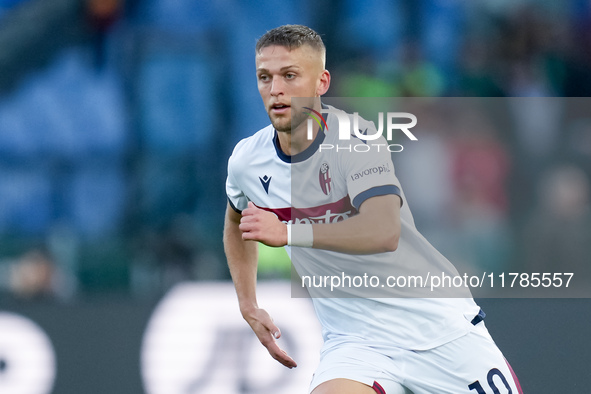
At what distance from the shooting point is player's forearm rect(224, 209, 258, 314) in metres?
3.89

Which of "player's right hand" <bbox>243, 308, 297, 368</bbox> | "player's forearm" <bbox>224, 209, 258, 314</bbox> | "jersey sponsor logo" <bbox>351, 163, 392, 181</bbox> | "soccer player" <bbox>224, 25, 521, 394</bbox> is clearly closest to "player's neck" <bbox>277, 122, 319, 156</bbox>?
"soccer player" <bbox>224, 25, 521, 394</bbox>

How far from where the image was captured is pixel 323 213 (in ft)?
11.9

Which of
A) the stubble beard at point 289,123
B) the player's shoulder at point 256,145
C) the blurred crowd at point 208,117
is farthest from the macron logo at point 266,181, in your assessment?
the blurred crowd at point 208,117

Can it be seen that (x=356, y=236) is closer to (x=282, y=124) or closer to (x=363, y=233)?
(x=363, y=233)

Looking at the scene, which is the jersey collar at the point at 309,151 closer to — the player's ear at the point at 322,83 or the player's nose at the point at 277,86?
the player's ear at the point at 322,83

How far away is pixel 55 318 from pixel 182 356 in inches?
31.7

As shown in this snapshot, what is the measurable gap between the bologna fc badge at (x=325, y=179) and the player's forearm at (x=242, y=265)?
0.64 metres

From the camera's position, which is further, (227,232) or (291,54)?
(227,232)

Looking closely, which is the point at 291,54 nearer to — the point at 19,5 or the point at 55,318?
the point at 55,318

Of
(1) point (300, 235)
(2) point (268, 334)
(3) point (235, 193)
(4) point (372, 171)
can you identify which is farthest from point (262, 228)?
(3) point (235, 193)

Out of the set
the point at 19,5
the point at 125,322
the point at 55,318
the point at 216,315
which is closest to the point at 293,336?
the point at 216,315

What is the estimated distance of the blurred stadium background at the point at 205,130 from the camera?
5883mm

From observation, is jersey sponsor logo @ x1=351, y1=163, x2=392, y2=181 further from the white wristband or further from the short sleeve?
the short sleeve

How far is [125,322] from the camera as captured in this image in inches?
205
